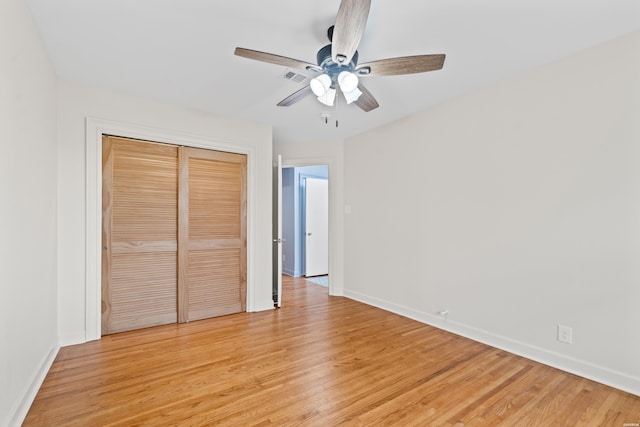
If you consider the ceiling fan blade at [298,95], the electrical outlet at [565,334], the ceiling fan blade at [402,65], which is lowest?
the electrical outlet at [565,334]

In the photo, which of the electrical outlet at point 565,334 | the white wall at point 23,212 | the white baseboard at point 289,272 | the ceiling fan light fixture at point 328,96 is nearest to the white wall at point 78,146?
the white wall at point 23,212

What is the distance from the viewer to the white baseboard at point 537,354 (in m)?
2.08

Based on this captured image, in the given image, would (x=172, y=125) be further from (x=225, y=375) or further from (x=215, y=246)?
(x=225, y=375)

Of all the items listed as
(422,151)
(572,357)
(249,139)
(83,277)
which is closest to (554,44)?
(422,151)

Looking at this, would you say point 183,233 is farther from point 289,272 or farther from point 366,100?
point 289,272

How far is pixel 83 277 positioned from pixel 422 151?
362 centimetres

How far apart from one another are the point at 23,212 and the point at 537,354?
12.3ft

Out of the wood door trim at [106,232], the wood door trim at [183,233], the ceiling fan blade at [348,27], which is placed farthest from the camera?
the wood door trim at [183,233]

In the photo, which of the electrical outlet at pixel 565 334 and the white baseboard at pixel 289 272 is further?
the white baseboard at pixel 289 272

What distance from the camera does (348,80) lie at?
1.91m

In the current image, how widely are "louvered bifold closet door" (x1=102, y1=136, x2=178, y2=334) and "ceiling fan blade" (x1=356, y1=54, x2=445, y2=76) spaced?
2.33m

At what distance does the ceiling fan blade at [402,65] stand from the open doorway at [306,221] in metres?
3.77

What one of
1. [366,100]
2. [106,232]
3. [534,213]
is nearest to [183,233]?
[106,232]

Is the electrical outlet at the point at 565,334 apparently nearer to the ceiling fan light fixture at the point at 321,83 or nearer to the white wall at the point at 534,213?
the white wall at the point at 534,213
